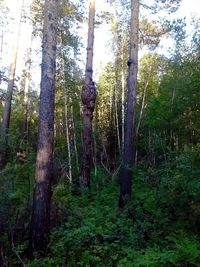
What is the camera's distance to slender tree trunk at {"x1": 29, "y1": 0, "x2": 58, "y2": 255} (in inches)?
289

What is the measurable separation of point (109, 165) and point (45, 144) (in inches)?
366

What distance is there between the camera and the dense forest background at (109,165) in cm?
704

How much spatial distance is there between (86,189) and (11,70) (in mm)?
8097

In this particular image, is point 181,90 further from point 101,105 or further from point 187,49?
point 101,105

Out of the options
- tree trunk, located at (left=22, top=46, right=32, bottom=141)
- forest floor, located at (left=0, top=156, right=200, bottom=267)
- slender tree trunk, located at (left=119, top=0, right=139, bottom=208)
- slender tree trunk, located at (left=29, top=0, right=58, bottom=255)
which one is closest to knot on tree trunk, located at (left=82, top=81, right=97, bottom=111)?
slender tree trunk, located at (left=119, top=0, right=139, bottom=208)

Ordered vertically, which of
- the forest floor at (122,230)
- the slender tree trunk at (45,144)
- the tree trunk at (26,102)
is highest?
the tree trunk at (26,102)

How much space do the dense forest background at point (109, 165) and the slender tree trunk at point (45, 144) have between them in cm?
2

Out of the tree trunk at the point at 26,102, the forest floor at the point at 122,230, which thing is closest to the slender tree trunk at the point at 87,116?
Result: the forest floor at the point at 122,230

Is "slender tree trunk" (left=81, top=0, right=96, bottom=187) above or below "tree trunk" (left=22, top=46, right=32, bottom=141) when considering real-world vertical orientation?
below

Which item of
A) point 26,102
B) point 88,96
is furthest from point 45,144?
point 26,102

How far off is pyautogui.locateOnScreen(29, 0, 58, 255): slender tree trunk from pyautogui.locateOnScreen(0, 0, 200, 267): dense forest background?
0.02 m

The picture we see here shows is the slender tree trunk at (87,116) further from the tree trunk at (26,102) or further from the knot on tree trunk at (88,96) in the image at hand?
the tree trunk at (26,102)

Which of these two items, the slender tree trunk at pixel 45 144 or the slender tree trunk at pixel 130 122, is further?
the slender tree trunk at pixel 130 122

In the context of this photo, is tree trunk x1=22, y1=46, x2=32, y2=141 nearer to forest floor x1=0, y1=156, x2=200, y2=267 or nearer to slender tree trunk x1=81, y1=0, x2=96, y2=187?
slender tree trunk x1=81, y1=0, x2=96, y2=187
